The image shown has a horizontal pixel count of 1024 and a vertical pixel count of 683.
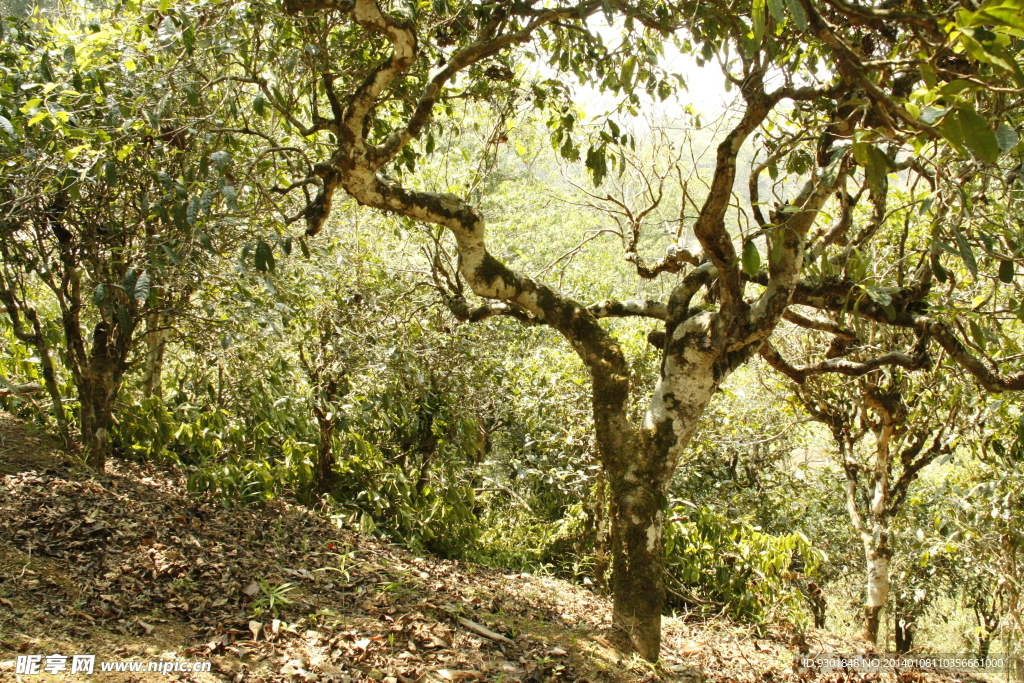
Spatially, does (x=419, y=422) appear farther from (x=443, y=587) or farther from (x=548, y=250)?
(x=548, y=250)

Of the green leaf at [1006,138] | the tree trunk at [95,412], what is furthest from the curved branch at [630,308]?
the tree trunk at [95,412]

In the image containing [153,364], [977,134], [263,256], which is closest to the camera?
[977,134]

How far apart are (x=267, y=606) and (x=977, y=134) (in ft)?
10.7

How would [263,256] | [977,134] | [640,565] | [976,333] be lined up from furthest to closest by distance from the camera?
[640,565], [263,256], [976,333], [977,134]

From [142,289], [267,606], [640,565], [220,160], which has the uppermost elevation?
[220,160]

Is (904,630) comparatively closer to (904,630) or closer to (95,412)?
(904,630)

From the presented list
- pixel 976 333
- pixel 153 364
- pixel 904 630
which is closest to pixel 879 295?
pixel 976 333

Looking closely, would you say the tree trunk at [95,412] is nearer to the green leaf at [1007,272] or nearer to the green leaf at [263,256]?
the green leaf at [263,256]

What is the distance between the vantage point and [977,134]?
1.26 meters

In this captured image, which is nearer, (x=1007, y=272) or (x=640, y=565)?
(x=1007, y=272)

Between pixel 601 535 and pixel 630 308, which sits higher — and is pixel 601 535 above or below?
below

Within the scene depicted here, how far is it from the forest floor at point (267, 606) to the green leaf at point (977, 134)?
8.45ft

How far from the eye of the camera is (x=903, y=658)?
4344 millimetres

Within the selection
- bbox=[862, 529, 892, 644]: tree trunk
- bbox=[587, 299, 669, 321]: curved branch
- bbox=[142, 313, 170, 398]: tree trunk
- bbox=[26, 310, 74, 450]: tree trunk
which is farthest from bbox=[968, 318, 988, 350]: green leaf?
bbox=[142, 313, 170, 398]: tree trunk
